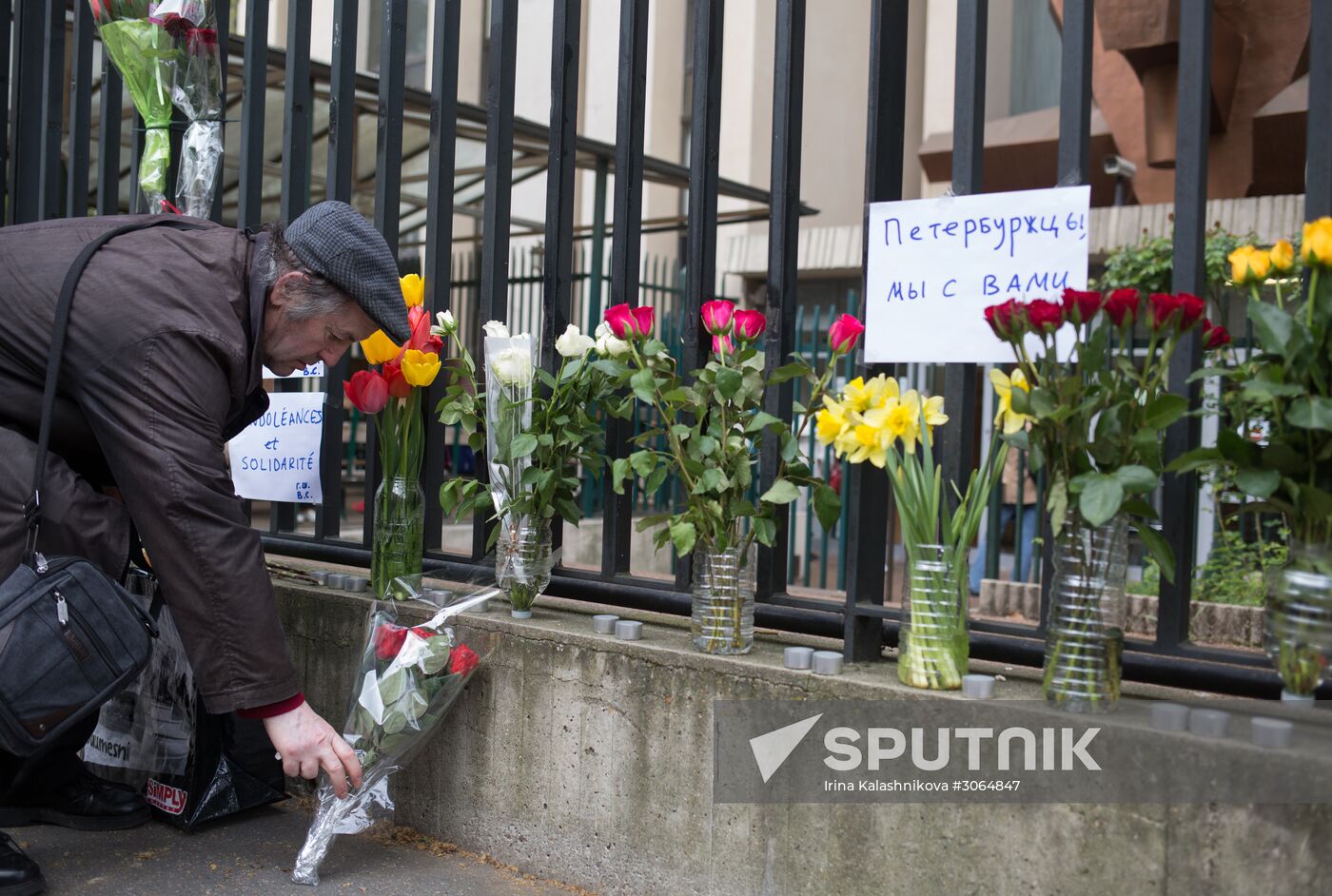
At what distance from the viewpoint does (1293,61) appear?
8586 mm

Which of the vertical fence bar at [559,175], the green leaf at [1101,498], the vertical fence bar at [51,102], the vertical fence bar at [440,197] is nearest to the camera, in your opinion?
the green leaf at [1101,498]

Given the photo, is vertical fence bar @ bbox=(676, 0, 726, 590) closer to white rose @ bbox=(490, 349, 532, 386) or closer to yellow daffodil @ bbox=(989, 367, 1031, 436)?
white rose @ bbox=(490, 349, 532, 386)

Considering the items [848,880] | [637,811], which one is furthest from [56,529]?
[848,880]

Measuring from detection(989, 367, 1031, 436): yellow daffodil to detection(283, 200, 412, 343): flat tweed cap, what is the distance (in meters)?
1.33

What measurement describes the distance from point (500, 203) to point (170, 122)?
123cm

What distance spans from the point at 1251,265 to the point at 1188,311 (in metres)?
0.11

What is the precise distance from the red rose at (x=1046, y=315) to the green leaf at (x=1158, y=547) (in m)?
0.36

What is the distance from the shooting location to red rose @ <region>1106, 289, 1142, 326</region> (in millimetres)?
1899

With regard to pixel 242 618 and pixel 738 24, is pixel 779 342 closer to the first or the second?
pixel 242 618

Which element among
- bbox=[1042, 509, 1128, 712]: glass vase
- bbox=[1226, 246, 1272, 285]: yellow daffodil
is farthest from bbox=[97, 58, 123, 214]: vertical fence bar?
bbox=[1226, 246, 1272, 285]: yellow daffodil

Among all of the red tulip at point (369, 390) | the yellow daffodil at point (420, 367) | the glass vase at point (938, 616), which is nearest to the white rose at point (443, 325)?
the yellow daffodil at point (420, 367)

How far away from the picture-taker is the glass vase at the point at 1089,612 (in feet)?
6.48

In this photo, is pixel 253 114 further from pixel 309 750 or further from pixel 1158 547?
pixel 1158 547

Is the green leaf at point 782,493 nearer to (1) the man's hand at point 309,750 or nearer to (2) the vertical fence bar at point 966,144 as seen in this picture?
(2) the vertical fence bar at point 966,144
